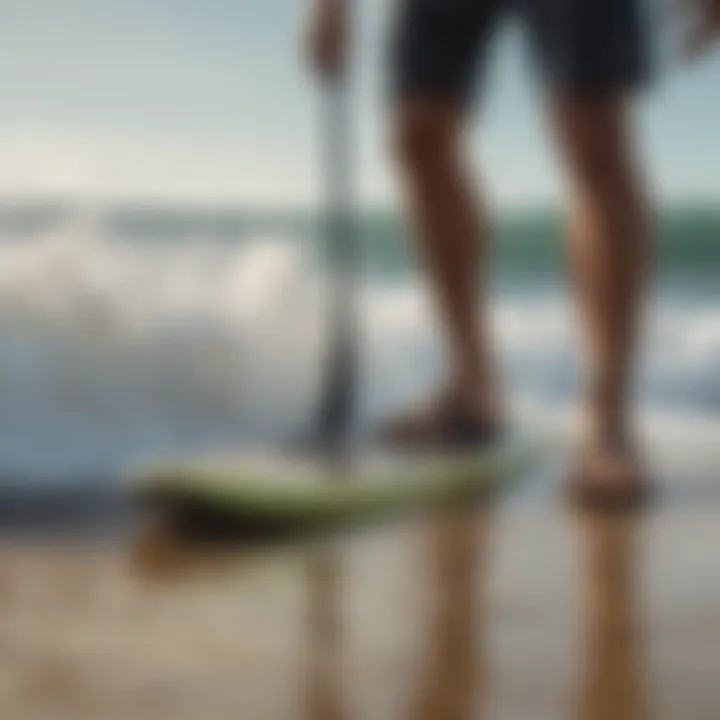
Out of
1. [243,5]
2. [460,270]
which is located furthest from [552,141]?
[243,5]

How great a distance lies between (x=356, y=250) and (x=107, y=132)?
0.19 metres

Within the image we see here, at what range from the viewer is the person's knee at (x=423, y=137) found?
973mm

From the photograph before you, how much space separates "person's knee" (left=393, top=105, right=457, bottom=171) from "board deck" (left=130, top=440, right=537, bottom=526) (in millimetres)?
200

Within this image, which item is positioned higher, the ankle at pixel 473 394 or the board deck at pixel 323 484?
the ankle at pixel 473 394

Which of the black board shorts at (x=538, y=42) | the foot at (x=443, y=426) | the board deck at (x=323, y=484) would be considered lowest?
the board deck at (x=323, y=484)

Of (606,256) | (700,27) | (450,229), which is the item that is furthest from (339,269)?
(700,27)

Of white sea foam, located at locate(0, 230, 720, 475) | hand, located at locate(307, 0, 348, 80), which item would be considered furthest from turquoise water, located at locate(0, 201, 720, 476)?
hand, located at locate(307, 0, 348, 80)

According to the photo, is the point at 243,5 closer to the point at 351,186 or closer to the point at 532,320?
the point at 351,186

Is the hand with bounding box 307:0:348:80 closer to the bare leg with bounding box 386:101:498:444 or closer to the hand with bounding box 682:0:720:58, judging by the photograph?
the bare leg with bounding box 386:101:498:444

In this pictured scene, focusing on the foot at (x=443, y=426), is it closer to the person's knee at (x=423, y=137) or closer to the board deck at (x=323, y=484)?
the board deck at (x=323, y=484)

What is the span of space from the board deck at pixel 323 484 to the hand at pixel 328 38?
0.27 meters

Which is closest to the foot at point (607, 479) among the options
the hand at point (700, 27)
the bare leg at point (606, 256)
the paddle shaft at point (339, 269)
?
the bare leg at point (606, 256)

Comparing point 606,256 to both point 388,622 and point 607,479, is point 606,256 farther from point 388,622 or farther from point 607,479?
point 388,622

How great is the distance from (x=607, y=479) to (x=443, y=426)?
12 cm
